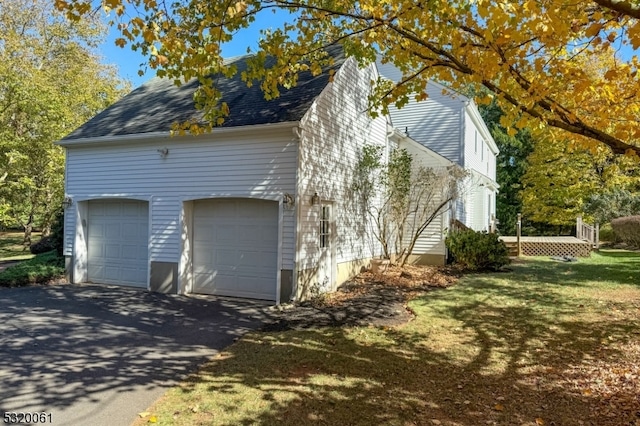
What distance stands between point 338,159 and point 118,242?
21.2 ft

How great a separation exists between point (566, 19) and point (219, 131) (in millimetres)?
7072

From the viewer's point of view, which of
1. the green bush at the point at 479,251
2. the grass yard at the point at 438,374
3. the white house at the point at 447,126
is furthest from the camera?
the white house at the point at 447,126

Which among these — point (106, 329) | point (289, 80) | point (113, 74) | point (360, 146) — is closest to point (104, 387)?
point (106, 329)

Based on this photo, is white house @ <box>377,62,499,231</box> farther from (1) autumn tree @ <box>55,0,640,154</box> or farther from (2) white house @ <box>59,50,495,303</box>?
(1) autumn tree @ <box>55,0,640,154</box>

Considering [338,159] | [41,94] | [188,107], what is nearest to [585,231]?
[338,159]

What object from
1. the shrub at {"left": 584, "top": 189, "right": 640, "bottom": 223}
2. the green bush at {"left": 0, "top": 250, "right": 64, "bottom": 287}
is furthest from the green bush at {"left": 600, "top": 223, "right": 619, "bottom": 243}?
the green bush at {"left": 0, "top": 250, "right": 64, "bottom": 287}

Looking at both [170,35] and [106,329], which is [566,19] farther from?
[106,329]

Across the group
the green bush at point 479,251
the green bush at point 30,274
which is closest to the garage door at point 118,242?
the green bush at point 30,274

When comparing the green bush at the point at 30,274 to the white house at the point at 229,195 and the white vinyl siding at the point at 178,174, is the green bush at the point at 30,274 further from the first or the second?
the white vinyl siding at the point at 178,174

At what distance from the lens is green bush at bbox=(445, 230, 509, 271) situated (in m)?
13.4

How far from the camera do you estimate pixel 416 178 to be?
12.7 metres

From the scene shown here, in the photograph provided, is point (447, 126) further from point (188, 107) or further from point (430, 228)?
point (188, 107)

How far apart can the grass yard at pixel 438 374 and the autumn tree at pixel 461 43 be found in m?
2.78

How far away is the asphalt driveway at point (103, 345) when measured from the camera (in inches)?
169
